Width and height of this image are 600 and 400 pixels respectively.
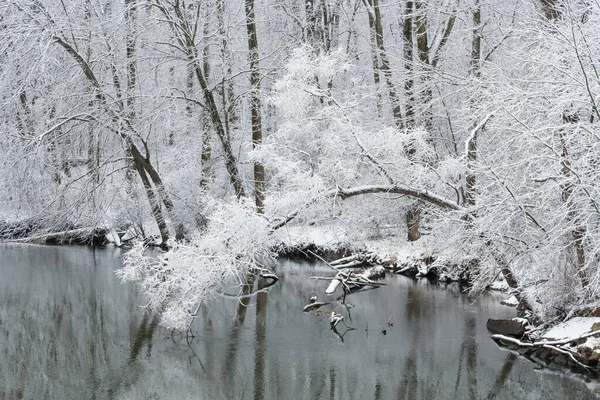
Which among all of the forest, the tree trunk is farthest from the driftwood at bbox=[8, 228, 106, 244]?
the tree trunk

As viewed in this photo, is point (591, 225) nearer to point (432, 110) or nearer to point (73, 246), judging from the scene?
point (432, 110)

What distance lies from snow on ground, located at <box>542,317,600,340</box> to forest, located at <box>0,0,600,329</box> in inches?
9.6

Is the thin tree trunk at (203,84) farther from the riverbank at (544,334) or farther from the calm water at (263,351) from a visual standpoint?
the calm water at (263,351)

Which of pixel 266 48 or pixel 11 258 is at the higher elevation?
pixel 266 48

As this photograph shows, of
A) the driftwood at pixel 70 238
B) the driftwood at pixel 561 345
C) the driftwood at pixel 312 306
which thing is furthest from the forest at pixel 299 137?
the driftwood at pixel 312 306

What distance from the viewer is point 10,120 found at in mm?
17328

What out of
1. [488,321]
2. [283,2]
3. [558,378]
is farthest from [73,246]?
[558,378]

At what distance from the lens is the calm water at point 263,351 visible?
876 centimetres

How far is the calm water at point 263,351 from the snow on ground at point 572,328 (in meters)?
0.67

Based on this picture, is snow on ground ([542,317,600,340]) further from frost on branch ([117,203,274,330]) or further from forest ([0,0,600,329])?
frost on branch ([117,203,274,330])

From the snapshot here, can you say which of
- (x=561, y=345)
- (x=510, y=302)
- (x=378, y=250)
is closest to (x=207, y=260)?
(x=561, y=345)

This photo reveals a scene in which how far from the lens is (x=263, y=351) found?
1014 centimetres

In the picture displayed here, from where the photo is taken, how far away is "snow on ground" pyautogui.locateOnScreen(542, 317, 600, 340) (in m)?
9.70

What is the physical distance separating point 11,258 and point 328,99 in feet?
35.4
